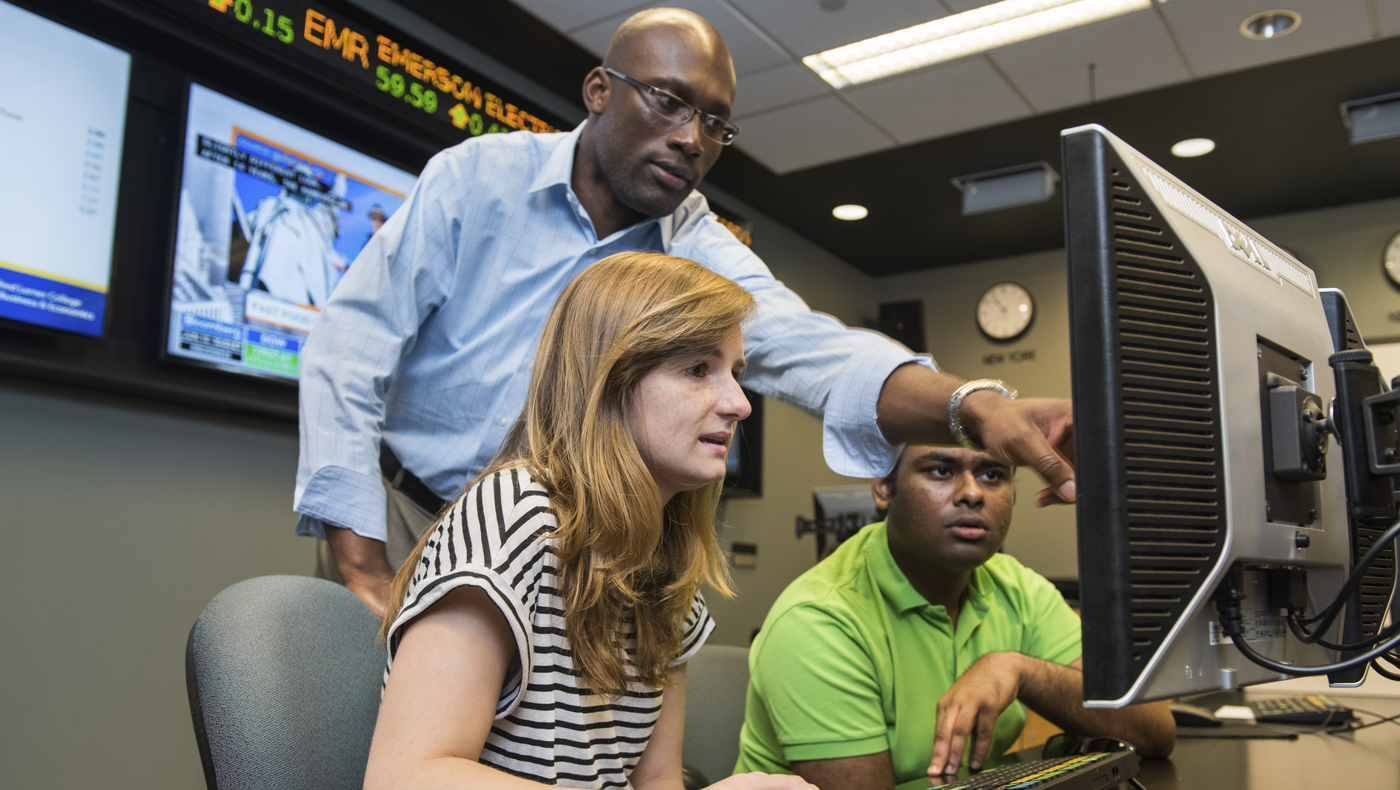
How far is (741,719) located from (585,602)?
2.81 ft

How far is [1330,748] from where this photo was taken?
1440 millimetres

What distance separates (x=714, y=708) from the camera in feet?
5.11

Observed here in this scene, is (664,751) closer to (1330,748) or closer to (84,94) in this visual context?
(1330,748)

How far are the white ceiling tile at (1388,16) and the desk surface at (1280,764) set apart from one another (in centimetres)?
242

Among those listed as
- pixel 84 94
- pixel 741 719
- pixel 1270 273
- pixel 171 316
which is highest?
pixel 84 94

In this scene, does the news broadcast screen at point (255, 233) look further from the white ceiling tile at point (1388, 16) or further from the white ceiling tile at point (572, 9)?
the white ceiling tile at point (1388, 16)

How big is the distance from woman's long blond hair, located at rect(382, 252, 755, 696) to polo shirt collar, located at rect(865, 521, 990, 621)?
2.18 feet

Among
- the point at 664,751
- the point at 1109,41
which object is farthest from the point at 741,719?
the point at 1109,41

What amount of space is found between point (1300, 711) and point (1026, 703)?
683 millimetres

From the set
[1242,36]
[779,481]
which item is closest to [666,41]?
[1242,36]

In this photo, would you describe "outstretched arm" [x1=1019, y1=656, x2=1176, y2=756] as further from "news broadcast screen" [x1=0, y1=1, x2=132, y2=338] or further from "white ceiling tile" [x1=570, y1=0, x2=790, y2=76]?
"white ceiling tile" [x1=570, y1=0, x2=790, y2=76]

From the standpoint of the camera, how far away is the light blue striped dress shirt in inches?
46.6

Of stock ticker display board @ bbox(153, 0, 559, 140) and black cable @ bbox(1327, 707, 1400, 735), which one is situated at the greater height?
stock ticker display board @ bbox(153, 0, 559, 140)

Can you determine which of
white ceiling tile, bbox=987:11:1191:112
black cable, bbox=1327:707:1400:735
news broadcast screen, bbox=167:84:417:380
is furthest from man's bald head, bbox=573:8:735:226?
white ceiling tile, bbox=987:11:1191:112
